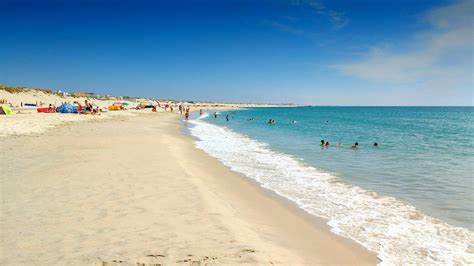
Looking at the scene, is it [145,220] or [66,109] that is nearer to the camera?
[145,220]

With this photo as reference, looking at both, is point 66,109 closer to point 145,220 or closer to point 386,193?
point 145,220

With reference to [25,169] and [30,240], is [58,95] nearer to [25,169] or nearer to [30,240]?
[25,169]

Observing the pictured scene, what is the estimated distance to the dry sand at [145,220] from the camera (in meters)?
4.97

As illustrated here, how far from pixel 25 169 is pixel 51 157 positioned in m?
2.16

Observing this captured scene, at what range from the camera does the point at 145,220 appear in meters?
6.35

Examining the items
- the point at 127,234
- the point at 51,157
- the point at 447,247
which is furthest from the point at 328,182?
the point at 51,157

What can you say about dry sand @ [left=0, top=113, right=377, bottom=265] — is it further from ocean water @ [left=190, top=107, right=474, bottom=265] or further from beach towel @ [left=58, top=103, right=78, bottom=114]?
beach towel @ [left=58, top=103, right=78, bottom=114]

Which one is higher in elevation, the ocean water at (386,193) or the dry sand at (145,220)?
the dry sand at (145,220)

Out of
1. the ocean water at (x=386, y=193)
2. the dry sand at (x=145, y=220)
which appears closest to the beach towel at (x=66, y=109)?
the ocean water at (x=386, y=193)

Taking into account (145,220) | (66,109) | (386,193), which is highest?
(66,109)

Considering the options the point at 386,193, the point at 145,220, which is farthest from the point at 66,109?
the point at 386,193

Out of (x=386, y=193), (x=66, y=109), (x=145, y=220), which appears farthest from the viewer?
(x=66, y=109)

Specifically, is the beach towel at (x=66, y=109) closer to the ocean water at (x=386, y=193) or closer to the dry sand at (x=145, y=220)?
the ocean water at (x=386, y=193)

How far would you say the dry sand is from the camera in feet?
16.3
